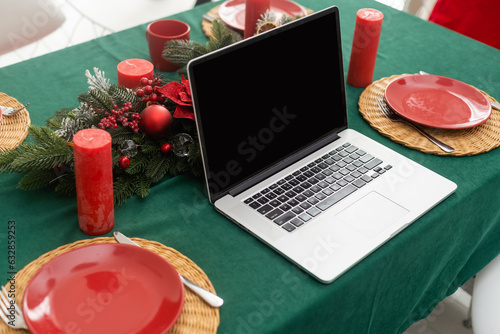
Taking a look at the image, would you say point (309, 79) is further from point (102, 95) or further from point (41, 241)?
point (41, 241)

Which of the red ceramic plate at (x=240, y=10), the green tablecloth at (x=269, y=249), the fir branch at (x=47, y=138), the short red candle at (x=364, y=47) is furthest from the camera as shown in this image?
the red ceramic plate at (x=240, y=10)

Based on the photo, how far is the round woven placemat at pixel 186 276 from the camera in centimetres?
69

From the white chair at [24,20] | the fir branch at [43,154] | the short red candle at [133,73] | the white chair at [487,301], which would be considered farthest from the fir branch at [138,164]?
the white chair at [24,20]

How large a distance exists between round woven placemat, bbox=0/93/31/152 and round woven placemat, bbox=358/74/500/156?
689 mm

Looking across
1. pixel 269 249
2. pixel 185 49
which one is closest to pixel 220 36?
pixel 185 49

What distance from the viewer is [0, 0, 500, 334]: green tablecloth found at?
768 millimetres

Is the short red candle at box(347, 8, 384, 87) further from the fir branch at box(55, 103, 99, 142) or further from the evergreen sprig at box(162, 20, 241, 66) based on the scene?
the fir branch at box(55, 103, 99, 142)

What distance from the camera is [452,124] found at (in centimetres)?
113

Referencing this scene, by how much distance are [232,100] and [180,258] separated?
10.8 inches

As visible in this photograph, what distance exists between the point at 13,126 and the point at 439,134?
85 centimetres

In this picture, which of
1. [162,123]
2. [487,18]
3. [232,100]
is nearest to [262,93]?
[232,100]

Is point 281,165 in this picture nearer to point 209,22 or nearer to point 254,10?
point 254,10

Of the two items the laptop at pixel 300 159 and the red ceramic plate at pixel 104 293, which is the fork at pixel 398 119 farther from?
the red ceramic plate at pixel 104 293

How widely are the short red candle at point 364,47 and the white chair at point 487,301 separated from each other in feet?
1.65
